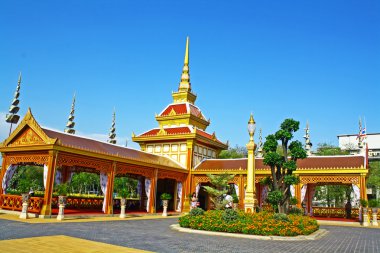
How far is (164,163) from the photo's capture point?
93.9 feet

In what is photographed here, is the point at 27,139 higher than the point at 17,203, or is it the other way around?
the point at 27,139

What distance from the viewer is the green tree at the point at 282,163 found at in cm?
1850

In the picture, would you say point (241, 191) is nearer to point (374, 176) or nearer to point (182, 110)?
point (182, 110)

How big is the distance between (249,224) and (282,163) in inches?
232

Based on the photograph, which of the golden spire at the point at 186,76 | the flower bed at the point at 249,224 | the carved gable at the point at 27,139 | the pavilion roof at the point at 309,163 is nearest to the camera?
the flower bed at the point at 249,224

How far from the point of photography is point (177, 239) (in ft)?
39.9

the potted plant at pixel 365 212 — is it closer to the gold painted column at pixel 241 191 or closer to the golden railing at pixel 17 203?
the gold painted column at pixel 241 191

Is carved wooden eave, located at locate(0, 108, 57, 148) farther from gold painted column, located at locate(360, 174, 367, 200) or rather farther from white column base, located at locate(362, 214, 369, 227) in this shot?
gold painted column, located at locate(360, 174, 367, 200)

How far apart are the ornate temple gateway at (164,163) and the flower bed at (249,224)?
353cm

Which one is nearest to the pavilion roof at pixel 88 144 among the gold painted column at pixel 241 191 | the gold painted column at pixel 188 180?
the gold painted column at pixel 188 180

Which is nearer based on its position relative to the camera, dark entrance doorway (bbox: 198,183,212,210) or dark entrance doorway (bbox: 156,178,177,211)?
dark entrance doorway (bbox: 156,178,177,211)

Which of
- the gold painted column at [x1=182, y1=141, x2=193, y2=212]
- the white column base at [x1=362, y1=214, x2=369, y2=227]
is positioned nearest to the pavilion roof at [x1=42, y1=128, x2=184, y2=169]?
the gold painted column at [x1=182, y1=141, x2=193, y2=212]

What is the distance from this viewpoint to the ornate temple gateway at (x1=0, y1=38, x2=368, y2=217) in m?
19.3

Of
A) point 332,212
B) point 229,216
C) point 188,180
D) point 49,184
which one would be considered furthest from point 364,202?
point 49,184
